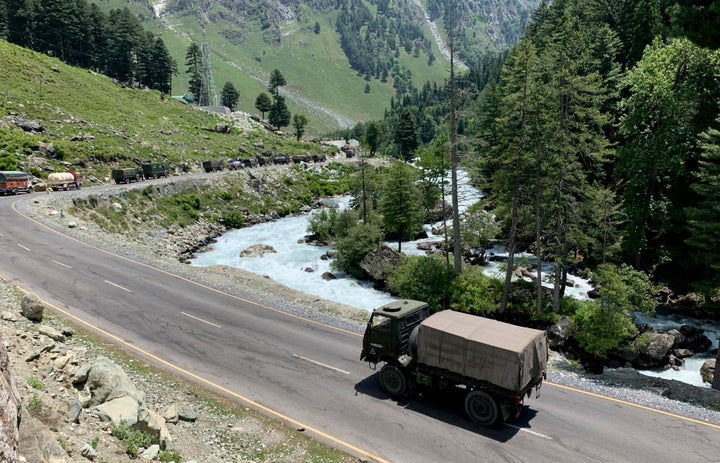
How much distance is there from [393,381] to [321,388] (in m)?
2.93

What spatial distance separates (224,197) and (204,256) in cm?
2009

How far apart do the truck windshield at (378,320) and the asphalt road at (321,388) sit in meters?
2.68

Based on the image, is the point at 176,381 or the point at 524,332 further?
the point at 176,381

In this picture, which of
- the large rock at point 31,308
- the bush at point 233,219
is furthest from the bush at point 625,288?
the bush at point 233,219

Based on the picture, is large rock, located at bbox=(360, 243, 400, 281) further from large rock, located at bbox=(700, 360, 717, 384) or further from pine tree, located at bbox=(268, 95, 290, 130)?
pine tree, located at bbox=(268, 95, 290, 130)

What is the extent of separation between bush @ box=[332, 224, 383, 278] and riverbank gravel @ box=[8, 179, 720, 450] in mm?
12187

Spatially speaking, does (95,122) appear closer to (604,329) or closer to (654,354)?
(604,329)

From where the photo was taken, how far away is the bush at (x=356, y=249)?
4372 centimetres

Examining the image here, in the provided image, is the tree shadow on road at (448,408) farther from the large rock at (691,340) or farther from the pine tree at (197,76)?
the pine tree at (197,76)

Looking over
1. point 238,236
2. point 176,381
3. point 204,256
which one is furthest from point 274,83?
point 176,381

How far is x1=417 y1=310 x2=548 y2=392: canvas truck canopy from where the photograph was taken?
540 inches

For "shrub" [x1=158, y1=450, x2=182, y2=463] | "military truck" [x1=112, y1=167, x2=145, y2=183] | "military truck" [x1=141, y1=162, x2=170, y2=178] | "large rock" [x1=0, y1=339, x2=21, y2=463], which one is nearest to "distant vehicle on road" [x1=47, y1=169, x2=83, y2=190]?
"military truck" [x1=112, y1=167, x2=145, y2=183]

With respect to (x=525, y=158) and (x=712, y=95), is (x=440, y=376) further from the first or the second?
(x=712, y=95)

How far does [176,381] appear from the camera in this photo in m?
17.1
